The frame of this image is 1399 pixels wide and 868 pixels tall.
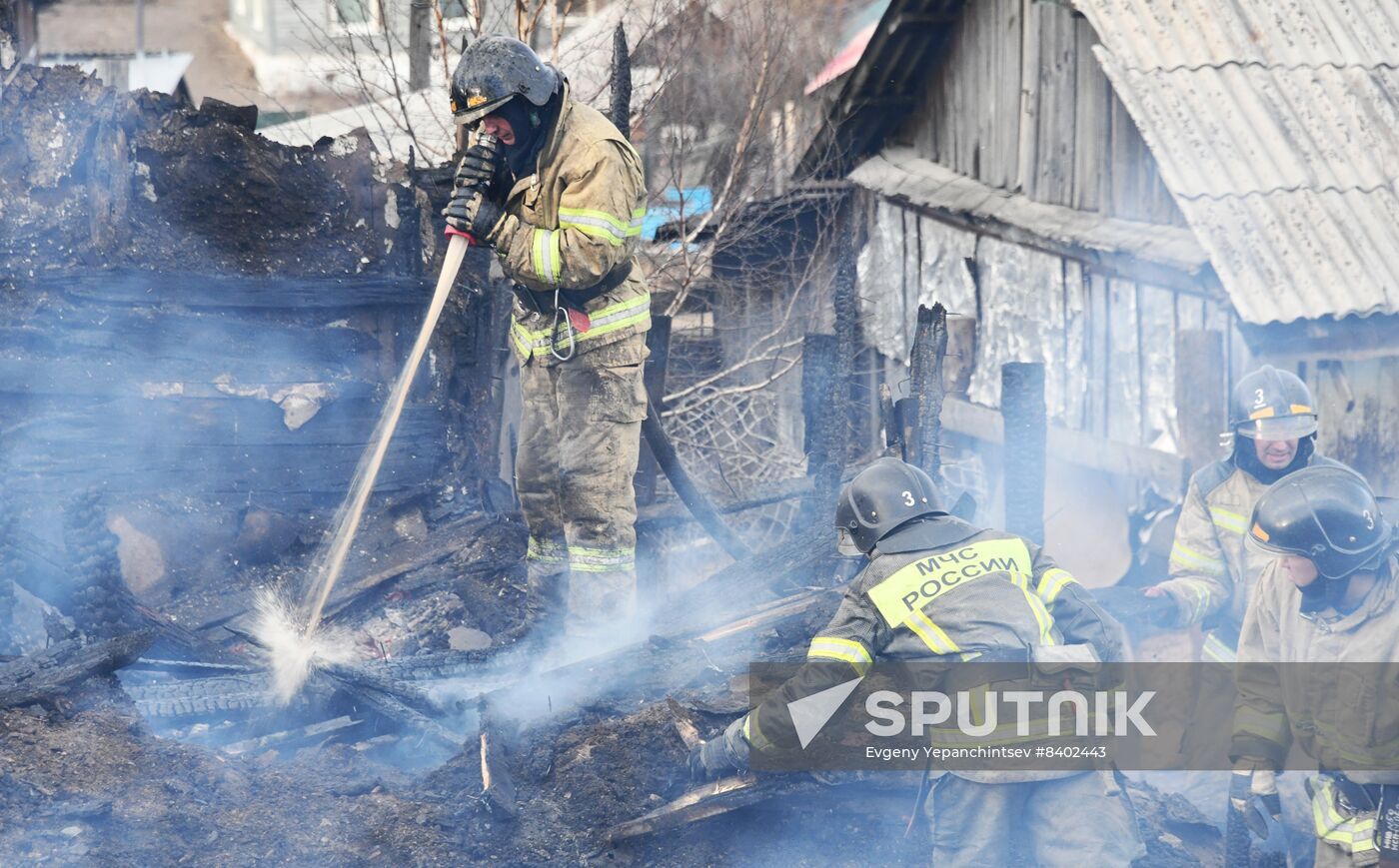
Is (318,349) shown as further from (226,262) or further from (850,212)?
(850,212)

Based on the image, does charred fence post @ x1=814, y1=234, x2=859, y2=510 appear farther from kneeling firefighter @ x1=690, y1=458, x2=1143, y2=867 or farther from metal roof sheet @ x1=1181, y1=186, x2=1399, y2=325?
kneeling firefighter @ x1=690, y1=458, x2=1143, y2=867

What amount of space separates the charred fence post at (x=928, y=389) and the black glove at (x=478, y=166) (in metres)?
2.15

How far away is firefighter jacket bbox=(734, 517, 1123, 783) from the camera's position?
4035 mm

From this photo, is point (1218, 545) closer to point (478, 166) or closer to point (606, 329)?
point (606, 329)

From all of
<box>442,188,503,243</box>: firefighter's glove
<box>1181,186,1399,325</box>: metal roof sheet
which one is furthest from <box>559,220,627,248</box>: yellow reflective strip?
<box>1181,186,1399,325</box>: metal roof sheet

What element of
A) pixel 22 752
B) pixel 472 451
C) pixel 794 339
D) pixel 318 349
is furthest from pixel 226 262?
Answer: pixel 794 339

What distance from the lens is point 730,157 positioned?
10.9m

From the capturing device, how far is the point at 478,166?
5.41 m

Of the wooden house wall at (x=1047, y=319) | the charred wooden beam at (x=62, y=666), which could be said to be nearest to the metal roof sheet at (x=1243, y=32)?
the wooden house wall at (x=1047, y=319)

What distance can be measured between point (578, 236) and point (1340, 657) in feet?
10.6

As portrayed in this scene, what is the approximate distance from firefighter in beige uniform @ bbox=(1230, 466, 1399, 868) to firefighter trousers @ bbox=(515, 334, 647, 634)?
8.84 ft

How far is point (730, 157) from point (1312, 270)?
16.0 feet

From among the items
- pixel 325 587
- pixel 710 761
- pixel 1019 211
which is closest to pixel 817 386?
pixel 325 587

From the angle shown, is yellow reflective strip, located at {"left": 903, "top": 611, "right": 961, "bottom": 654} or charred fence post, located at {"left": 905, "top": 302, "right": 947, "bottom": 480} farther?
charred fence post, located at {"left": 905, "top": 302, "right": 947, "bottom": 480}
